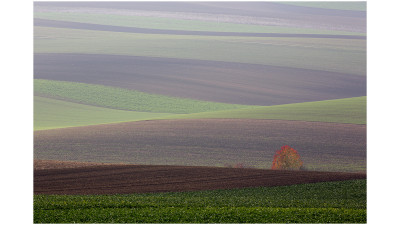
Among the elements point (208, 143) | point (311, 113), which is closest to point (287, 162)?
point (208, 143)

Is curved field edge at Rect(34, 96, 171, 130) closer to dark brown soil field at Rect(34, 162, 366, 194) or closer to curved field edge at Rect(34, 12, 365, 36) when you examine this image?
dark brown soil field at Rect(34, 162, 366, 194)

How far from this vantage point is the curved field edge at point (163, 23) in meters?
65.8

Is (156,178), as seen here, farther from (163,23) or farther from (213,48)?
(163,23)

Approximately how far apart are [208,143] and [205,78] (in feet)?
67.5

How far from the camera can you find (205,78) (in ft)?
163

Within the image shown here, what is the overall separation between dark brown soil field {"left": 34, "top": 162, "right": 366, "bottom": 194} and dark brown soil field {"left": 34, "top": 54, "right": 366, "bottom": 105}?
21.5 m

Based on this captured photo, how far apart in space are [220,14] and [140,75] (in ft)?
75.8

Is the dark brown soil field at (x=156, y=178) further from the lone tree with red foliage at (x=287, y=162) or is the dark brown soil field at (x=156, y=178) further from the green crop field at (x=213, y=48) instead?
the green crop field at (x=213, y=48)

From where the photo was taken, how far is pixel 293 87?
47.3m

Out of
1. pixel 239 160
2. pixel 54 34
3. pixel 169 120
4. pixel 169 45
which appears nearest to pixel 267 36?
pixel 169 45

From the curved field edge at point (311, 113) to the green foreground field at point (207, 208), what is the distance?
16.0m

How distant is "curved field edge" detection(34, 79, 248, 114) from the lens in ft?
140

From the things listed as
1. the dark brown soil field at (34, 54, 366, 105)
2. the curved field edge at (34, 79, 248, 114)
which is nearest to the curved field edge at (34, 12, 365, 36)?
the dark brown soil field at (34, 54, 366, 105)

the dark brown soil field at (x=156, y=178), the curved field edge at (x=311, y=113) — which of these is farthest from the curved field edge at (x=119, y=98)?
the dark brown soil field at (x=156, y=178)
